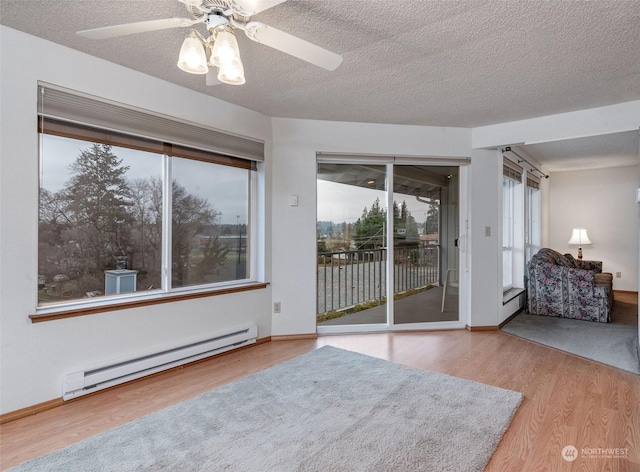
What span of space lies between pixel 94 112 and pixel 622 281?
7918mm

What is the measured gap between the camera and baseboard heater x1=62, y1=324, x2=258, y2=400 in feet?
7.76

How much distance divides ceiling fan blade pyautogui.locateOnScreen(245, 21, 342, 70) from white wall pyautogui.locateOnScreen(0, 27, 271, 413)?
149 centimetres

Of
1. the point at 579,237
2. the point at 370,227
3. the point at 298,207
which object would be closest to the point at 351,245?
the point at 370,227

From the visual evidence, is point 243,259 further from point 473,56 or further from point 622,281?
point 622,281

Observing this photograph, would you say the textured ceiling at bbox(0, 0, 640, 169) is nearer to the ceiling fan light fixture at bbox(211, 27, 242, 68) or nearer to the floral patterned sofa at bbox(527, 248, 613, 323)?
the ceiling fan light fixture at bbox(211, 27, 242, 68)

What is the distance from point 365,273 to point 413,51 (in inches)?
97.0

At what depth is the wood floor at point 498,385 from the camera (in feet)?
6.15

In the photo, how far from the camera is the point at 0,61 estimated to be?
208 cm

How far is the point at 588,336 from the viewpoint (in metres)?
3.85

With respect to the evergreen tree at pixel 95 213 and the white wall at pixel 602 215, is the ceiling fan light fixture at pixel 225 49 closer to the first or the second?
the evergreen tree at pixel 95 213

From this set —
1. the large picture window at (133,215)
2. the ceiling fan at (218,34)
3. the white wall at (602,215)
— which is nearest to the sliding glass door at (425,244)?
the large picture window at (133,215)

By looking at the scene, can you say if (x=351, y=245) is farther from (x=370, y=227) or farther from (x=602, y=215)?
(x=602, y=215)

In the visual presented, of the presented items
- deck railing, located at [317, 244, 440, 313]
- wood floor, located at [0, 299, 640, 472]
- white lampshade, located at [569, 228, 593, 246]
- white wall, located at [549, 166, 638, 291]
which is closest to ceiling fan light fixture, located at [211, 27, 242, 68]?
wood floor, located at [0, 299, 640, 472]

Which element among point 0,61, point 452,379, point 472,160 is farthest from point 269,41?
point 472,160
